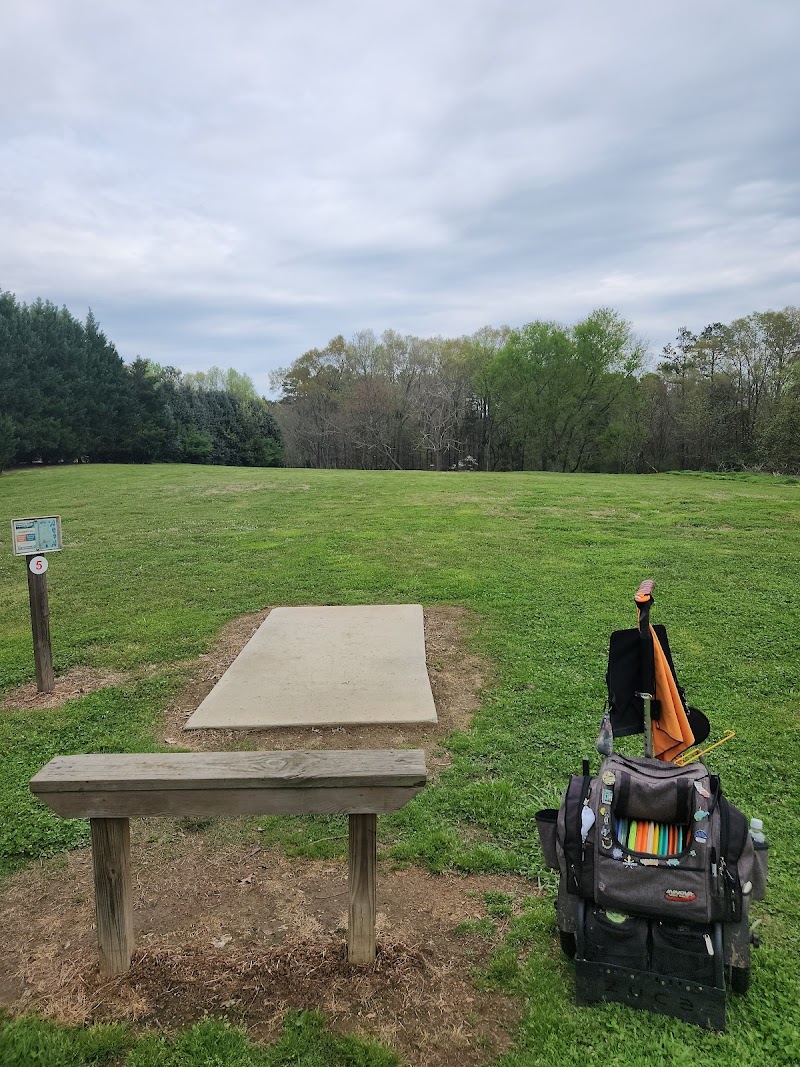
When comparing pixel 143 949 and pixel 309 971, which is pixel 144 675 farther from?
pixel 309 971

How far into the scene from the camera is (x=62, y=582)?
770cm

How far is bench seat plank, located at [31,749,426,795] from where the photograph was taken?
6.57 feet

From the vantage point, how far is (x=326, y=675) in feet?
15.4

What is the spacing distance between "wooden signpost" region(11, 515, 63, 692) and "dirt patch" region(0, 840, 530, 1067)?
1978mm

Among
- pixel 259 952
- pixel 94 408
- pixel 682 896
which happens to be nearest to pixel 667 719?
pixel 682 896

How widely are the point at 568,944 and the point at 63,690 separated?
372 centimetres

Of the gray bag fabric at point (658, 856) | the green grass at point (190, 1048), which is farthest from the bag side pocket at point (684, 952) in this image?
the green grass at point (190, 1048)

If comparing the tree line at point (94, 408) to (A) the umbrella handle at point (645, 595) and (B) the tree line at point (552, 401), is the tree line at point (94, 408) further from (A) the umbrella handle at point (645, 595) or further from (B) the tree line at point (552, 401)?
(A) the umbrella handle at point (645, 595)

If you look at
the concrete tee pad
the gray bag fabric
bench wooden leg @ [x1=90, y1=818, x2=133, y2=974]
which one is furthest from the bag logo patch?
the concrete tee pad

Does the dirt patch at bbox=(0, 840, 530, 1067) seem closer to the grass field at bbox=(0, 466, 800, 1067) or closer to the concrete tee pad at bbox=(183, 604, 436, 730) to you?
the grass field at bbox=(0, 466, 800, 1067)

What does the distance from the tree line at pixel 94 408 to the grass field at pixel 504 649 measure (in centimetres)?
1578

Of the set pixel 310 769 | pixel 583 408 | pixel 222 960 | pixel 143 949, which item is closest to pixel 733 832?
pixel 310 769

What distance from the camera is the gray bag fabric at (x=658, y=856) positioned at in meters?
1.93

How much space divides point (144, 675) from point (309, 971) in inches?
122
